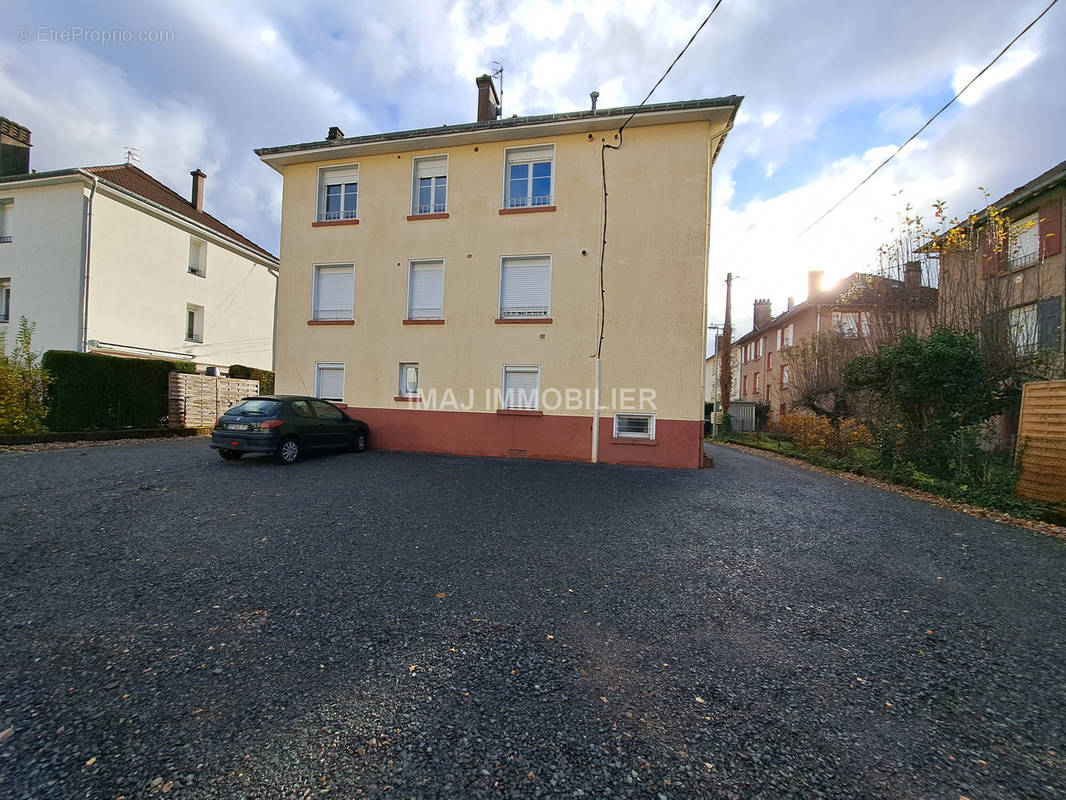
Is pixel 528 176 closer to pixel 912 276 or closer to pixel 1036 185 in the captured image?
pixel 912 276

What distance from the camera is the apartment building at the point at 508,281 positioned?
10539 millimetres

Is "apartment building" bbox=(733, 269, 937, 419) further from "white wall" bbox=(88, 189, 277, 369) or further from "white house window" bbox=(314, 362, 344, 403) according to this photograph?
"white wall" bbox=(88, 189, 277, 369)

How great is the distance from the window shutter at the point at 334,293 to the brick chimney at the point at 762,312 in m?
31.7

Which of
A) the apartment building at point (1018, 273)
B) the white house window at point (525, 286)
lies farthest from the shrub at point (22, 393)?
the apartment building at point (1018, 273)

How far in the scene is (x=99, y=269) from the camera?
628 inches

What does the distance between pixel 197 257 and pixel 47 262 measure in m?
4.99

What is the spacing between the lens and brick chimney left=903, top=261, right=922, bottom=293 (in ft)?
37.6

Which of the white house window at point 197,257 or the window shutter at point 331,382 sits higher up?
the white house window at point 197,257

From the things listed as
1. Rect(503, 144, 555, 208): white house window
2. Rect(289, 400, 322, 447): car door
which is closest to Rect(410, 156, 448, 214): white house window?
Rect(503, 144, 555, 208): white house window

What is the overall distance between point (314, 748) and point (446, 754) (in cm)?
55

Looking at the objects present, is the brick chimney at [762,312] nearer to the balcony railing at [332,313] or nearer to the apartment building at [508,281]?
the apartment building at [508,281]

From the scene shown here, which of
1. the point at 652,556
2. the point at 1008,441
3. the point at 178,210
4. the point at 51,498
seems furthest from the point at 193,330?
the point at 1008,441

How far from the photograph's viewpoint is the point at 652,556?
4281 millimetres

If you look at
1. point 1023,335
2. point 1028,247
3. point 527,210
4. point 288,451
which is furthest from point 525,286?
point 1028,247
